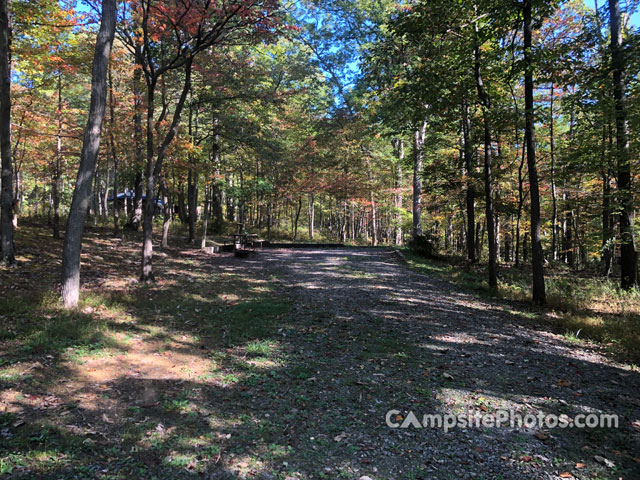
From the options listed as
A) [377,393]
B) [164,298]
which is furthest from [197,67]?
[377,393]

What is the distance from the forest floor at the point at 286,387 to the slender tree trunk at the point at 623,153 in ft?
14.5

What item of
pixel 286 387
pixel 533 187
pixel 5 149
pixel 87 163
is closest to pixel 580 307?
pixel 533 187

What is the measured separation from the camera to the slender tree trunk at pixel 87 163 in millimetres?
6039

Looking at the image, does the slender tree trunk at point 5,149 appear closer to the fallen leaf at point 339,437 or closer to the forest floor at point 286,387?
the forest floor at point 286,387

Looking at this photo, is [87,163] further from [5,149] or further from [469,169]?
[469,169]

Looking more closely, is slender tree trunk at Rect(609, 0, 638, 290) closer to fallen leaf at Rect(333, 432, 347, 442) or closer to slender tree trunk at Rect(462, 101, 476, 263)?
slender tree trunk at Rect(462, 101, 476, 263)

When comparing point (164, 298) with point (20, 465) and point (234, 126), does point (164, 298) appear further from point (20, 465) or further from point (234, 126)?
point (234, 126)

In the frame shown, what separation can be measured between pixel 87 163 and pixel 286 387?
5.24 m

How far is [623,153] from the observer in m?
8.45

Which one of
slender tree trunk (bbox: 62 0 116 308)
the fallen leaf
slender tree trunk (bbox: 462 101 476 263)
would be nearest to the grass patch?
slender tree trunk (bbox: 462 101 476 263)

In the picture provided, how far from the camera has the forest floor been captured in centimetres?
278

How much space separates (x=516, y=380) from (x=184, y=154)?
1262 cm

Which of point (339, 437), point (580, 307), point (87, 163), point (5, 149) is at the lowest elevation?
point (339, 437)

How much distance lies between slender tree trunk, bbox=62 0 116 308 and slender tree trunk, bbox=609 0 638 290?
10759 millimetres
